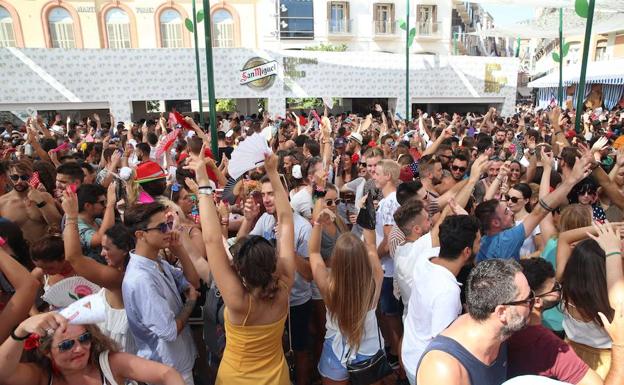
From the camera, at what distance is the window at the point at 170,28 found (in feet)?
89.8

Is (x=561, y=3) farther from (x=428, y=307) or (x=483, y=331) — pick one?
(x=483, y=331)

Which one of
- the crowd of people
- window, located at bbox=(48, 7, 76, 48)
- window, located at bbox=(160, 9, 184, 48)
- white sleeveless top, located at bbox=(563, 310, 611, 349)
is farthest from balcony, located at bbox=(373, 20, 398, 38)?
white sleeveless top, located at bbox=(563, 310, 611, 349)

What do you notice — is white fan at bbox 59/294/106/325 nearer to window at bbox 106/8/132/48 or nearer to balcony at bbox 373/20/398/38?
window at bbox 106/8/132/48

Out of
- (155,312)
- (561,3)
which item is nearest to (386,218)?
(155,312)

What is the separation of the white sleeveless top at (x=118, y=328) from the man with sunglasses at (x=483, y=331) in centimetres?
165

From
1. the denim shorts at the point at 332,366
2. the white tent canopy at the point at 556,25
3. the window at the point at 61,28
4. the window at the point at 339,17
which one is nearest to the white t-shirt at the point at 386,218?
the denim shorts at the point at 332,366

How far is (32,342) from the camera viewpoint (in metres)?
1.84

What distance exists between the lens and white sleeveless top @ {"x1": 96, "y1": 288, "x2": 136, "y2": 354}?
2.38 m

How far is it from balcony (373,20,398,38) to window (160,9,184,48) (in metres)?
13.1

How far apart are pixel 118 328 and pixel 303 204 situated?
1.83 metres

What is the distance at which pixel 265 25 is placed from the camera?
27797 millimetres

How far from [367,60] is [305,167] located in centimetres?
1582

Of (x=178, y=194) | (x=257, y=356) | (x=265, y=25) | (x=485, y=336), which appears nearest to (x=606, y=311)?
(x=485, y=336)

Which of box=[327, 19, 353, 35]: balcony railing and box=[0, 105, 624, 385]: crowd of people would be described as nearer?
box=[0, 105, 624, 385]: crowd of people
